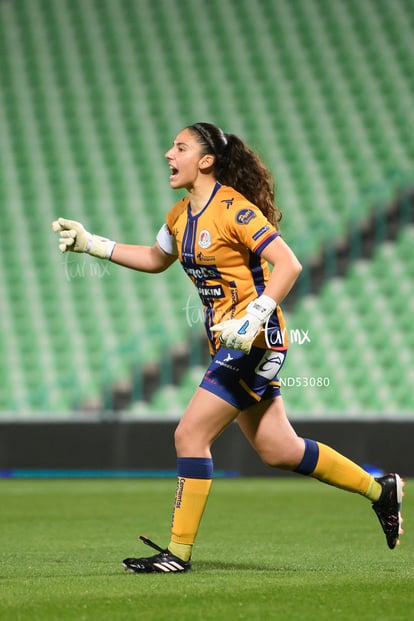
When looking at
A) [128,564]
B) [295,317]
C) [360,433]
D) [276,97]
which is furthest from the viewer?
[276,97]

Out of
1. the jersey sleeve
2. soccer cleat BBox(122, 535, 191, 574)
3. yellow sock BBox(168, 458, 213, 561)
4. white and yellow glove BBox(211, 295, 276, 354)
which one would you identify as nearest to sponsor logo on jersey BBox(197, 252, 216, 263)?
the jersey sleeve

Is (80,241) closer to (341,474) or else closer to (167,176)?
(341,474)

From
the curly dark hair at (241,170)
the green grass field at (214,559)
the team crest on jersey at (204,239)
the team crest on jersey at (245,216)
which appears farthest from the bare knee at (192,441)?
the curly dark hair at (241,170)

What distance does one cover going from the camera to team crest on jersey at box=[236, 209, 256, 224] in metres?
5.01

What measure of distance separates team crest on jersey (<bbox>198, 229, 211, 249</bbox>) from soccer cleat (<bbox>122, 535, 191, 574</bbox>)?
1.21m

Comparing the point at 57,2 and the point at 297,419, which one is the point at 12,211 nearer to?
the point at 57,2

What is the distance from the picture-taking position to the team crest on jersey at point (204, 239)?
16.7ft

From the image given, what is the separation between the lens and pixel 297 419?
1098cm

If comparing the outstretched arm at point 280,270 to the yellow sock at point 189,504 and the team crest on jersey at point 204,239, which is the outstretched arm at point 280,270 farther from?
the yellow sock at point 189,504

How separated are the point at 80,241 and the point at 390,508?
5.98 ft

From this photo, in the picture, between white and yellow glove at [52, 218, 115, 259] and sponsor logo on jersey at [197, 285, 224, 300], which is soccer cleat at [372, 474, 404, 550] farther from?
white and yellow glove at [52, 218, 115, 259]

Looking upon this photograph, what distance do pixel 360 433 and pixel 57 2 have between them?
33.8 ft

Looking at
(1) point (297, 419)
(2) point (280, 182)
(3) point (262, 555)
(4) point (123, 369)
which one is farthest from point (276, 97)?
(3) point (262, 555)

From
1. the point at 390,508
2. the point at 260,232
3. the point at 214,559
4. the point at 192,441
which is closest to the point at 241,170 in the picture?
the point at 260,232
